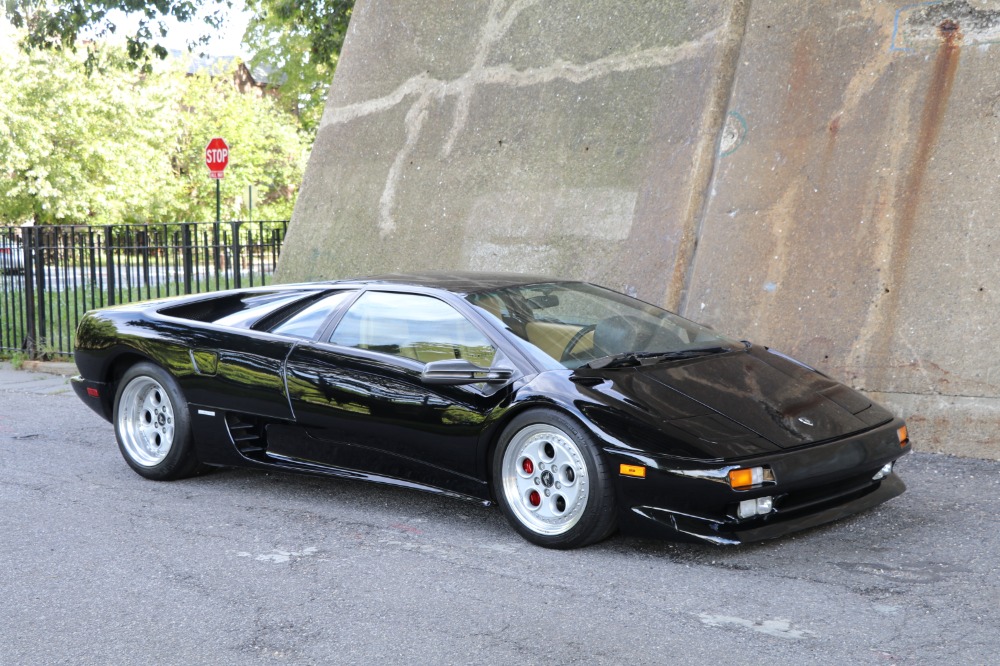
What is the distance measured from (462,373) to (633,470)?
0.97 meters

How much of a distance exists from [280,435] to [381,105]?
577 cm

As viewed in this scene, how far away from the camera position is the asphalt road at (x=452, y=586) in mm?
3660

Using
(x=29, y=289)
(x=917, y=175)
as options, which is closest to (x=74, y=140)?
(x=29, y=289)

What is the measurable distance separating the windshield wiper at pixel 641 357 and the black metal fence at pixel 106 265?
6.90 metres

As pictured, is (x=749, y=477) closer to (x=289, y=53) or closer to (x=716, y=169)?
(x=716, y=169)

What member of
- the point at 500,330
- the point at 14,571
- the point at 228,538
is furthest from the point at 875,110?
the point at 14,571

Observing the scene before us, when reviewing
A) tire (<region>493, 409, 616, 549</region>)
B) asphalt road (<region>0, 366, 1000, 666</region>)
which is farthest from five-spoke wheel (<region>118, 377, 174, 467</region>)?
tire (<region>493, 409, 616, 549</region>)

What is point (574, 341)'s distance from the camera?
5156 mm

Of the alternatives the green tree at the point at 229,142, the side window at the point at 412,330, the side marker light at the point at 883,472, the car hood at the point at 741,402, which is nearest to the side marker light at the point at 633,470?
the car hood at the point at 741,402

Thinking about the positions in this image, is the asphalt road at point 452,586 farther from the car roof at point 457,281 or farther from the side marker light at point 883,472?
the car roof at point 457,281

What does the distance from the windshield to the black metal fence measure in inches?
246

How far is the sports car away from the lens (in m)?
4.45

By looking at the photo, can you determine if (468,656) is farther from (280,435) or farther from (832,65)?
(832,65)

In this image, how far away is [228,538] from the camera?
5.12 m
